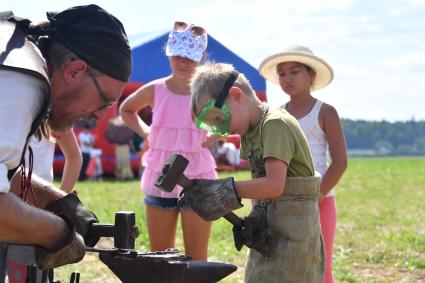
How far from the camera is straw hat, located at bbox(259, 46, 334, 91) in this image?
416 cm

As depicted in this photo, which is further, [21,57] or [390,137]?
[390,137]

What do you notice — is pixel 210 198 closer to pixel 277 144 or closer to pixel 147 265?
pixel 277 144

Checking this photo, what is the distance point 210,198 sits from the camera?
281 centimetres

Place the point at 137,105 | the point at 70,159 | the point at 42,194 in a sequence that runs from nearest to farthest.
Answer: the point at 42,194
the point at 70,159
the point at 137,105

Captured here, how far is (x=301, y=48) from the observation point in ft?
13.8

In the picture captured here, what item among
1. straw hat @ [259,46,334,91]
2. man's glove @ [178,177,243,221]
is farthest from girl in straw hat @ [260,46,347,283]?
man's glove @ [178,177,243,221]

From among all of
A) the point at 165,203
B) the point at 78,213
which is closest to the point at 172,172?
the point at 78,213

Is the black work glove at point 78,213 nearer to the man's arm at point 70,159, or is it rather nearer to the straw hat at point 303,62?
the man's arm at point 70,159

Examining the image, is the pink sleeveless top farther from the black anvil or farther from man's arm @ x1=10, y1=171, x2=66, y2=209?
the black anvil

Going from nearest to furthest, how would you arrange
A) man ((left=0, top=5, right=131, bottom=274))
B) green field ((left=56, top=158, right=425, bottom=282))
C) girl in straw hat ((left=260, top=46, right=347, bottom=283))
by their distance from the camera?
1. man ((left=0, top=5, right=131, bottom=274))
2. girl in straw hat ((left=260, top=46, right=347, bottom=283))
3. green field ((left=56, top=158, right=425, bottom=282))

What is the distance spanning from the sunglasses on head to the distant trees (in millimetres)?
61638

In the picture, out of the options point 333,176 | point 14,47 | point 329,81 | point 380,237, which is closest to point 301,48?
point 329,81

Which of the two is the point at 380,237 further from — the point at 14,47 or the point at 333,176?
the point at 14,47

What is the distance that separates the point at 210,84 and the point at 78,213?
792mm
